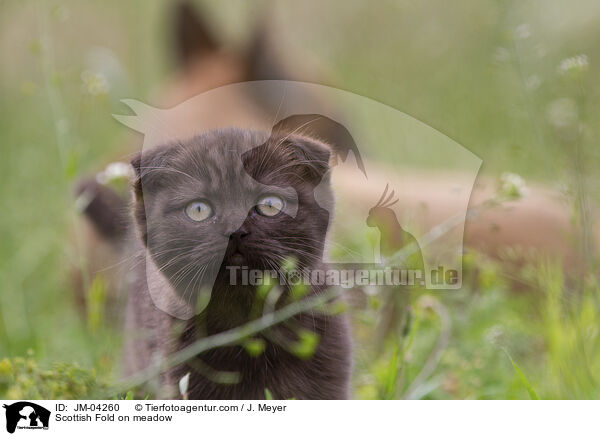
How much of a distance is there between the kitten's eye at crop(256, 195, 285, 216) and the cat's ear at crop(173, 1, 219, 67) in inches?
86.6

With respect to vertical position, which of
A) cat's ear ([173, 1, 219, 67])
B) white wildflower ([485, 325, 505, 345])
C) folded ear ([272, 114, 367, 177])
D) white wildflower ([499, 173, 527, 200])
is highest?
cat's ear ([173, 1, 219, 67])

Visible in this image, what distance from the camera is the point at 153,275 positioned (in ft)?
4.39

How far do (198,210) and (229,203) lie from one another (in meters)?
0.06

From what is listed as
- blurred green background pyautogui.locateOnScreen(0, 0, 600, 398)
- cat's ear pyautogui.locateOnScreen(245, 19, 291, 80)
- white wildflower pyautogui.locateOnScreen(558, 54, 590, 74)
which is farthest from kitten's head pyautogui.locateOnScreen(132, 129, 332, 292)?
cat's ear pyautogui.locateOnScreen(245, 19, 291, 80)

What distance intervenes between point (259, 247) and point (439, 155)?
119 cm

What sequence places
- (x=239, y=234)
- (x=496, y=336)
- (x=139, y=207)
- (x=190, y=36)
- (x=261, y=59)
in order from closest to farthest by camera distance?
(x=239, y=234) < (x=139, y=207) < (x=496, y=336) < (x=261, y=59) < (x=190, y=36)

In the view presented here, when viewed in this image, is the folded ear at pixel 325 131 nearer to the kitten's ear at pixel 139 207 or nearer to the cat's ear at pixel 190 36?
the kitten's ear at pixel 139 207

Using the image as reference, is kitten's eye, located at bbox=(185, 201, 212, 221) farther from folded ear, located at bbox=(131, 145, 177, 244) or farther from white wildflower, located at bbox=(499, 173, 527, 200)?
white wildflower, located at bbox=(499, 173, 527, 200)

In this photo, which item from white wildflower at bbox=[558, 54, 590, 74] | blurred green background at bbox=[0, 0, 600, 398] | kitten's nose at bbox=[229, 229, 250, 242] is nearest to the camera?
kitten's nose at bbox=[229, 229, 250, 242]

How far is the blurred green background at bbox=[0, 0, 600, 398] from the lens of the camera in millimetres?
1406

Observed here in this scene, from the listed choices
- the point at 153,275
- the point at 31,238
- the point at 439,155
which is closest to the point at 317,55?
the point at 439,155

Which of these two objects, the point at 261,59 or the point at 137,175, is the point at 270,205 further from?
the point at 261,59

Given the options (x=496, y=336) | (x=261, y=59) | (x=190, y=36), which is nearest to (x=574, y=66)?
(x=496, y=336)

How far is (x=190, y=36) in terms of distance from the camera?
322cm
